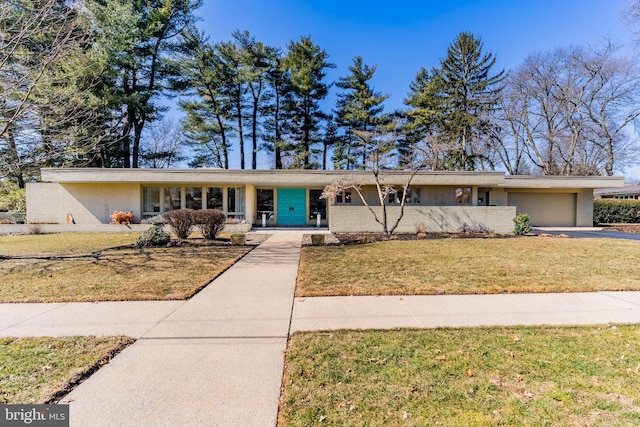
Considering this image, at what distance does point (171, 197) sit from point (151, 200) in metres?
1.18

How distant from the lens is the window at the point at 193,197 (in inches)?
651

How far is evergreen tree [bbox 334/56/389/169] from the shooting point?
2452cm

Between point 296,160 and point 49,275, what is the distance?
2018cm

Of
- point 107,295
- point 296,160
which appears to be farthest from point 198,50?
point 107,295

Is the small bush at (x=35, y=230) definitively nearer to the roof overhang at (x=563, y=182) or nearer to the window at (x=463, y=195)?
the window at (x=463, y=195)

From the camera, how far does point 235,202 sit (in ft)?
54.7

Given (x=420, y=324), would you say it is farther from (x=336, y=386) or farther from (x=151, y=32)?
(x=151, y=32)

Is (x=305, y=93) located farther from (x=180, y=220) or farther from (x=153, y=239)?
(x=153, y=239)

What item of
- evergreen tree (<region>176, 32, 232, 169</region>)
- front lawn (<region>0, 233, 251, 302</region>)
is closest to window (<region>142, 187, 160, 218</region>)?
front lawn (<region>0, 233, 251, 302</region>)

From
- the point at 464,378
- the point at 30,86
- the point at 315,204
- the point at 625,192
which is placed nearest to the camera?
the point at 464,378

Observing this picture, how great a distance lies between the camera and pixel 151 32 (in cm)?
1947

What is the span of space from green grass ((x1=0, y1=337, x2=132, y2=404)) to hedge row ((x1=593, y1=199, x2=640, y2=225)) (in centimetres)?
2872

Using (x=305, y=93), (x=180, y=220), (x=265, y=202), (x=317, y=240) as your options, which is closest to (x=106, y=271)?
(x=180, y=220)

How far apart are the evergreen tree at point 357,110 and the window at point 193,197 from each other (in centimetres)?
1277
